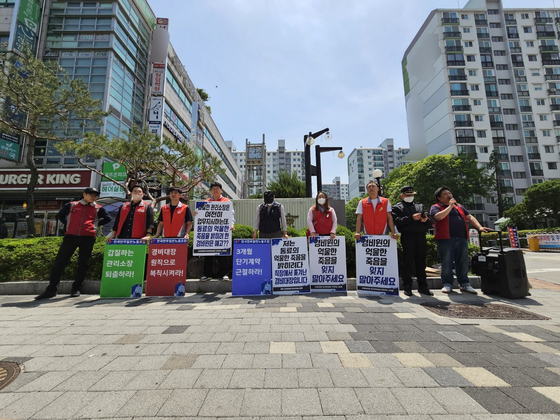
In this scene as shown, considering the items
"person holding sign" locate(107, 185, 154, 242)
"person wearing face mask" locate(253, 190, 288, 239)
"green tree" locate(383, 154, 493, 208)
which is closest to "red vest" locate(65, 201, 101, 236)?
"person holding sign" locate(107, 185, 154, 242)

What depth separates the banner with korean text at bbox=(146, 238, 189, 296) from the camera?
5004 millimetres

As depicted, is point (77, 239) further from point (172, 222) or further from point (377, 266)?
point (377, 266)

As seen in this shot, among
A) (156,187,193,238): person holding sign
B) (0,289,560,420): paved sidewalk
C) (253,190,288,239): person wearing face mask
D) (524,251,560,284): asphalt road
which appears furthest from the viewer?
(524,251,560,284): asphalt road

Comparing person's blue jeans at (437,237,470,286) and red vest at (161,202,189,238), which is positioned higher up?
red vest at (161,202,189,238)

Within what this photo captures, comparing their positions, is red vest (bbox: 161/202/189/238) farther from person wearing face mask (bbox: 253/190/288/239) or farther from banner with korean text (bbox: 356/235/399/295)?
banner with korean text (bbox: 356/235/399/295)

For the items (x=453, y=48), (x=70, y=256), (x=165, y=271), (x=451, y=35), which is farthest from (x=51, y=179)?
(x=451, y=35)

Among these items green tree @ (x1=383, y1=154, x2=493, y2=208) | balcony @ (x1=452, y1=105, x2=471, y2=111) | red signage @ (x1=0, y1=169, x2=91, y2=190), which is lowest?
red signage @ (x1=0, y1=169, x2=91, y2=190)

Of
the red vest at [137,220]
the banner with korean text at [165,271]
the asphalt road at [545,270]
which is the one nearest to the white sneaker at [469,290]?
the asphalt road at [545,270]

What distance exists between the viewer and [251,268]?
16.6 feet

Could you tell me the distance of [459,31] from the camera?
5425 cm

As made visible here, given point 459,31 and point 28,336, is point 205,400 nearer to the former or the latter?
point 28,336

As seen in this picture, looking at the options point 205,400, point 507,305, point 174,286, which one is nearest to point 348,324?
point 205,400

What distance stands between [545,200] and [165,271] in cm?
4568

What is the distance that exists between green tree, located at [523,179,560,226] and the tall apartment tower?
46.4ft
